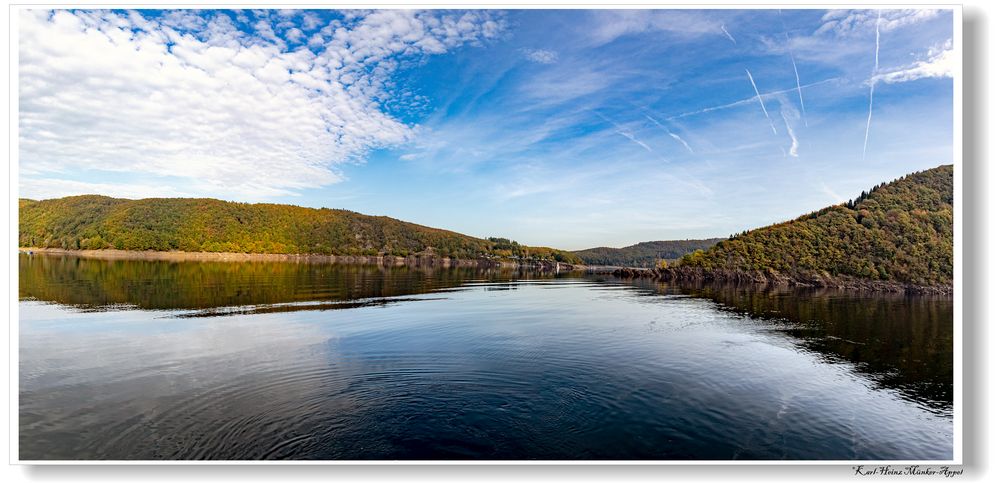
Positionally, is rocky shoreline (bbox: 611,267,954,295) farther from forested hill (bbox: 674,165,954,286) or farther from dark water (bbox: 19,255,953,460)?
dark water (bbox: 19,255,953,460)

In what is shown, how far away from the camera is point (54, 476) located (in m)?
7.23

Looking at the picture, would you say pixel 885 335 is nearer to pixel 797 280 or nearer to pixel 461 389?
pixel 461 389

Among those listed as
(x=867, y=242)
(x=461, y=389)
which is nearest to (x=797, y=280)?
(x=867, y=242)

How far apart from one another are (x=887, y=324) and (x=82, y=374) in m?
38.5

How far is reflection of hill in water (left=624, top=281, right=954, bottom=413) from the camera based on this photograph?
46.0 feet

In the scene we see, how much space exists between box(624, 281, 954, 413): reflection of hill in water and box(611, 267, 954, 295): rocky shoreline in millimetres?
2183

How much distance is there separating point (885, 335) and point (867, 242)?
3970 cm

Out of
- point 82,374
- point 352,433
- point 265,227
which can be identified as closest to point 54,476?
point 352,433

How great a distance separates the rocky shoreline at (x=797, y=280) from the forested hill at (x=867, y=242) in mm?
480

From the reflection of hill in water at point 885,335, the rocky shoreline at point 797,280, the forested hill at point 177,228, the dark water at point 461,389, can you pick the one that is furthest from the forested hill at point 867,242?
the forested hill at point 177,228

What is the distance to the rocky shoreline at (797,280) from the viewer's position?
1656 inches

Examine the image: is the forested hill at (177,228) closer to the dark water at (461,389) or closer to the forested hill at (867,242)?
the dark water at (461,389)
